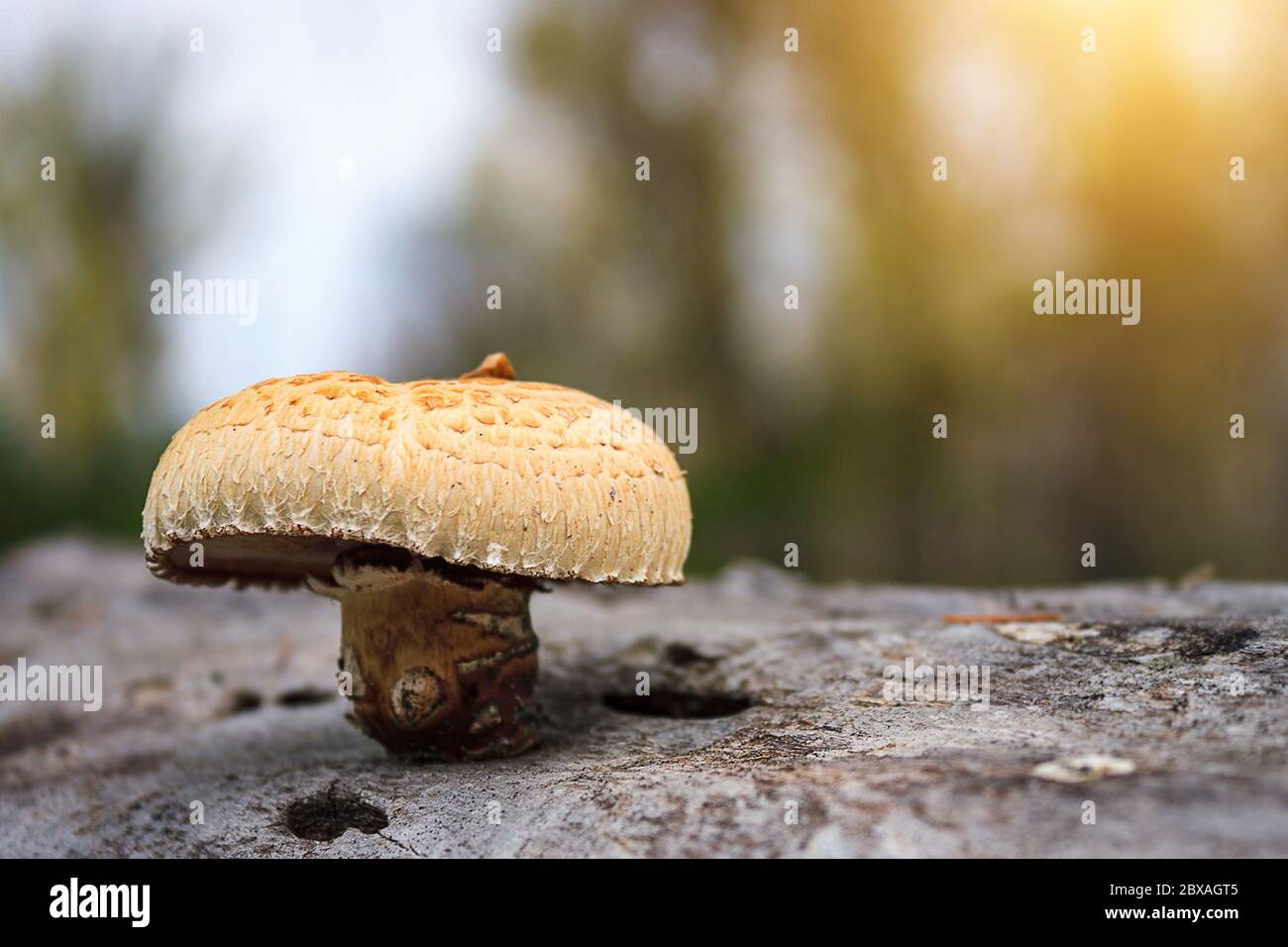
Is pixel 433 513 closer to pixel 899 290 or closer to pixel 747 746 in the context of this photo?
pixel 747 746

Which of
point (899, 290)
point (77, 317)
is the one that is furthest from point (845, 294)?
point (77, 317)

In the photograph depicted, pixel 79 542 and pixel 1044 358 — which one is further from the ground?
pixel 1044 358

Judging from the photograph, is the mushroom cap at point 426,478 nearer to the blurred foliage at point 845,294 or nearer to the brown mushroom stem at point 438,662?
the brown mushroom stem at point 438,662

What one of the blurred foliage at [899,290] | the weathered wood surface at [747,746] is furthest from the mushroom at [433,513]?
the blurred foliage at [899,290]

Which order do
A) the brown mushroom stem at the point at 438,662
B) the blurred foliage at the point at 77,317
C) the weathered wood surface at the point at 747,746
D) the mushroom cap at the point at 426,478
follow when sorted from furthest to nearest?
1. the blurred foliage at the point at 77,317
2. the brown mushroom stem at the point at 438,662
3. the mushroom cap at the point at 426,478
4. the weathered wood surface at the point at 747,746

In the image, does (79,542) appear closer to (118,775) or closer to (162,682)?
(162,682)

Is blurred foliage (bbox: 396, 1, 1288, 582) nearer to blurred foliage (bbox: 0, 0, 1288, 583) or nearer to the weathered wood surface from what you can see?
blurred foliage (bbox: 0, 0, 1288, 583)

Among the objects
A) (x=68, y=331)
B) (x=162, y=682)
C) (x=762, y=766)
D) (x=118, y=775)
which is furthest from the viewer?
(x=68, y=331)
